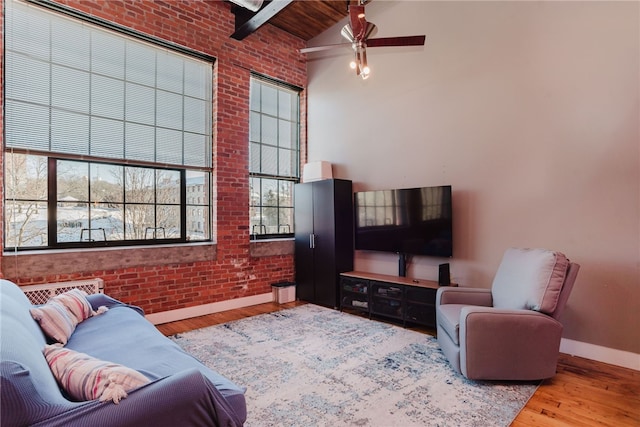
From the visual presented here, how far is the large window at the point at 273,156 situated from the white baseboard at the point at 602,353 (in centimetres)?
371

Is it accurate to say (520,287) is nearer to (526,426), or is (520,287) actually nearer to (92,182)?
(526,426)

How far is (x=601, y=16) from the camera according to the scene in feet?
9.64

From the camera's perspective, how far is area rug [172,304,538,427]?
6.91ft

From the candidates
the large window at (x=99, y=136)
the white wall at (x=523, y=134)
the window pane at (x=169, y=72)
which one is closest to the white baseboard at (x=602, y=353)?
the white wall at (x=523, y=134)

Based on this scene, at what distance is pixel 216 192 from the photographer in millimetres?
4422

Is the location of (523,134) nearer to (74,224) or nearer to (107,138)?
(107,138)

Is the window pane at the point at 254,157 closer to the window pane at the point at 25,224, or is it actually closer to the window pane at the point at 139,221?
the window pane at the point at 139,221

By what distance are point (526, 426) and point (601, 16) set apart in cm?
336

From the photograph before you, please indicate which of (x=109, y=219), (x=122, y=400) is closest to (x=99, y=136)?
(x=109, y=219)

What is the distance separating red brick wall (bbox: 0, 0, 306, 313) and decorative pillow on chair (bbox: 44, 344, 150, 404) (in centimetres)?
233

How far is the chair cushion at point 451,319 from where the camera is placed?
8.56 ft

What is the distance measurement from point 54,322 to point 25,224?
5.42 ft

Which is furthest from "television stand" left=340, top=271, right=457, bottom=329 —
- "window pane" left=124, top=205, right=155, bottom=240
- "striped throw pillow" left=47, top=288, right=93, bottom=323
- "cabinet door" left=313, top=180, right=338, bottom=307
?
"striped throw pillow" left=47, top=288, right=93, bottom=323

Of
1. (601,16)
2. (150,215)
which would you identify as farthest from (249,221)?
(601,16)
